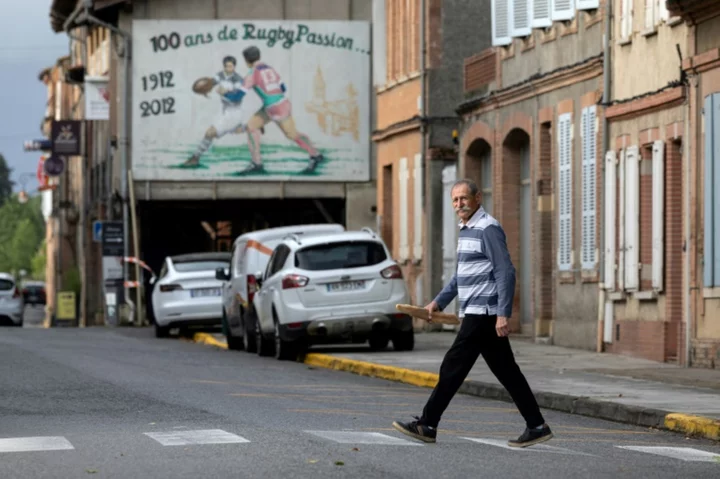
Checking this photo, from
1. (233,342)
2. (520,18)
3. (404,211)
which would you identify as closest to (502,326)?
(233,342)

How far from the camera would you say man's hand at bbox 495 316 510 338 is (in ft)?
41.2

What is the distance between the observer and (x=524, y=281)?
31859 mm

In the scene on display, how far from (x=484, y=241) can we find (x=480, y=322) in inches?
21.4

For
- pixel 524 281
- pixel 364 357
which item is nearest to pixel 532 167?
pixel 524 281

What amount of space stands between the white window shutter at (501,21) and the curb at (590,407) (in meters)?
9.82

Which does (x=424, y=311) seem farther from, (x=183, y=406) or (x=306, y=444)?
(x=183, y=406)

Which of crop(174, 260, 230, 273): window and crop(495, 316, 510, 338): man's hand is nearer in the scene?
crop(495, 316, 510, 338): man's hand

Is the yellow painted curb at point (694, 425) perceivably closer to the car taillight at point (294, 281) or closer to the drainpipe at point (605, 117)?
the car taillight at point (294, 281)

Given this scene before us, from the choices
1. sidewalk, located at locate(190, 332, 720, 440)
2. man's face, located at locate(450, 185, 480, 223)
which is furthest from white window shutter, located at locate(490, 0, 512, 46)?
man's face, located at locate(450, 185, 480, 223)

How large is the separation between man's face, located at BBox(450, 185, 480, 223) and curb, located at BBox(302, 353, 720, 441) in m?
2.68

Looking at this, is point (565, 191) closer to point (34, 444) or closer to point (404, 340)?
point (404, 340)

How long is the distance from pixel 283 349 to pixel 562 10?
22.2ft

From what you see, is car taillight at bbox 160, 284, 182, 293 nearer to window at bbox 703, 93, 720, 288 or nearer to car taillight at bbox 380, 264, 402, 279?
car taillight at bbox 380, 264, 402, 279

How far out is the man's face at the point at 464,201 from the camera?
1284 centimetres
